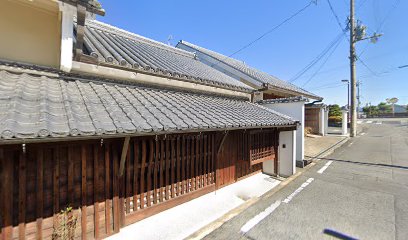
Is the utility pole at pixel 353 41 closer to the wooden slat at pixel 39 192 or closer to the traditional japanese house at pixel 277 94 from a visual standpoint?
the traditional japanese house at pixel 277 94

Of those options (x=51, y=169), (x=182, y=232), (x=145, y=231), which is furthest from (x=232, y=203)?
(x=51, y=169)

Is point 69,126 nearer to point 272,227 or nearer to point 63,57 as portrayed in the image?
point 63,57

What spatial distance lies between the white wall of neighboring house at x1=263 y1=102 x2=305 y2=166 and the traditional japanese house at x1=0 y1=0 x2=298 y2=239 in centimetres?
251

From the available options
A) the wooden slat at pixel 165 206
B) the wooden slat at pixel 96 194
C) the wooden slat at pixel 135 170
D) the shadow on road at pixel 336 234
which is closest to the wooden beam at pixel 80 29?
the wooden slat at pixel 96 194

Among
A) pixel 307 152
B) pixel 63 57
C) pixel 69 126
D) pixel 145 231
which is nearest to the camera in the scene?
pixel 69 126

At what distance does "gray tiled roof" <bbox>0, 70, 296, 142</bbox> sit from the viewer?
2398mm

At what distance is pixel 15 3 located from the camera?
163 inches

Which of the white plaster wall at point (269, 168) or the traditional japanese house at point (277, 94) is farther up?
the traditional japanese house at point (277, 94)

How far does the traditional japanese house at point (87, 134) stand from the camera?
270 centimetres

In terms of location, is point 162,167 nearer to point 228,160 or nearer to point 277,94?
point 228,160

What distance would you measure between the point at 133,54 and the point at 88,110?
3.70 metres

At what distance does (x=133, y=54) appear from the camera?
6.27 meters

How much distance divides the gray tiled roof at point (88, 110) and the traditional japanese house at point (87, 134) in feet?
0.05

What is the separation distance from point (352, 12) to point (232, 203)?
2135cm
